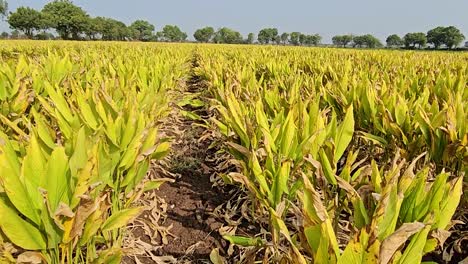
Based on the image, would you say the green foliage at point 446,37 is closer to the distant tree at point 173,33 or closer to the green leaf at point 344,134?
the distant tree at point 173,33

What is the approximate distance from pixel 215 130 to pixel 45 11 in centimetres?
6766

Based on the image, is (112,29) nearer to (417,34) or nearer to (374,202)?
(417,34)

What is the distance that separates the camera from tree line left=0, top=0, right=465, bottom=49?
57.7m

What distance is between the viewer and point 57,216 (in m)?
1.26

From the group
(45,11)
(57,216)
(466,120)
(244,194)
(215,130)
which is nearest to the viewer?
(57,216)

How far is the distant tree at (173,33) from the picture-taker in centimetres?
8381

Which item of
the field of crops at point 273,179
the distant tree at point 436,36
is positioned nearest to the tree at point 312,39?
the distant tree at point 436,36

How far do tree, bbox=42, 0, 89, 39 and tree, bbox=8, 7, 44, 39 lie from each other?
1208 millimetres

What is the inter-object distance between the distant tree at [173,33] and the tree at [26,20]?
2970 cm

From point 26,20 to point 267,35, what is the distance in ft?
163

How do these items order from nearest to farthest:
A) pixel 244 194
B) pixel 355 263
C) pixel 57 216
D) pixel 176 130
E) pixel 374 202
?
pixel 355 263
pixel 57 216
pixel 374 202
pixel 244 194
pixel 176 130

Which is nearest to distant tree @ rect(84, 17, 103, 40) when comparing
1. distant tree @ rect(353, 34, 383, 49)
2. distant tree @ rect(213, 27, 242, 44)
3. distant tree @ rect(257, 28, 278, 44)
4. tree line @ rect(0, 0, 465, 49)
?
tree line @ rect(0, 0, 465, 49)

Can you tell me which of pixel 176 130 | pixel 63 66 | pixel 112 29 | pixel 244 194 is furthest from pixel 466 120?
pixel 112 29

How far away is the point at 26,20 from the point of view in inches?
2233
